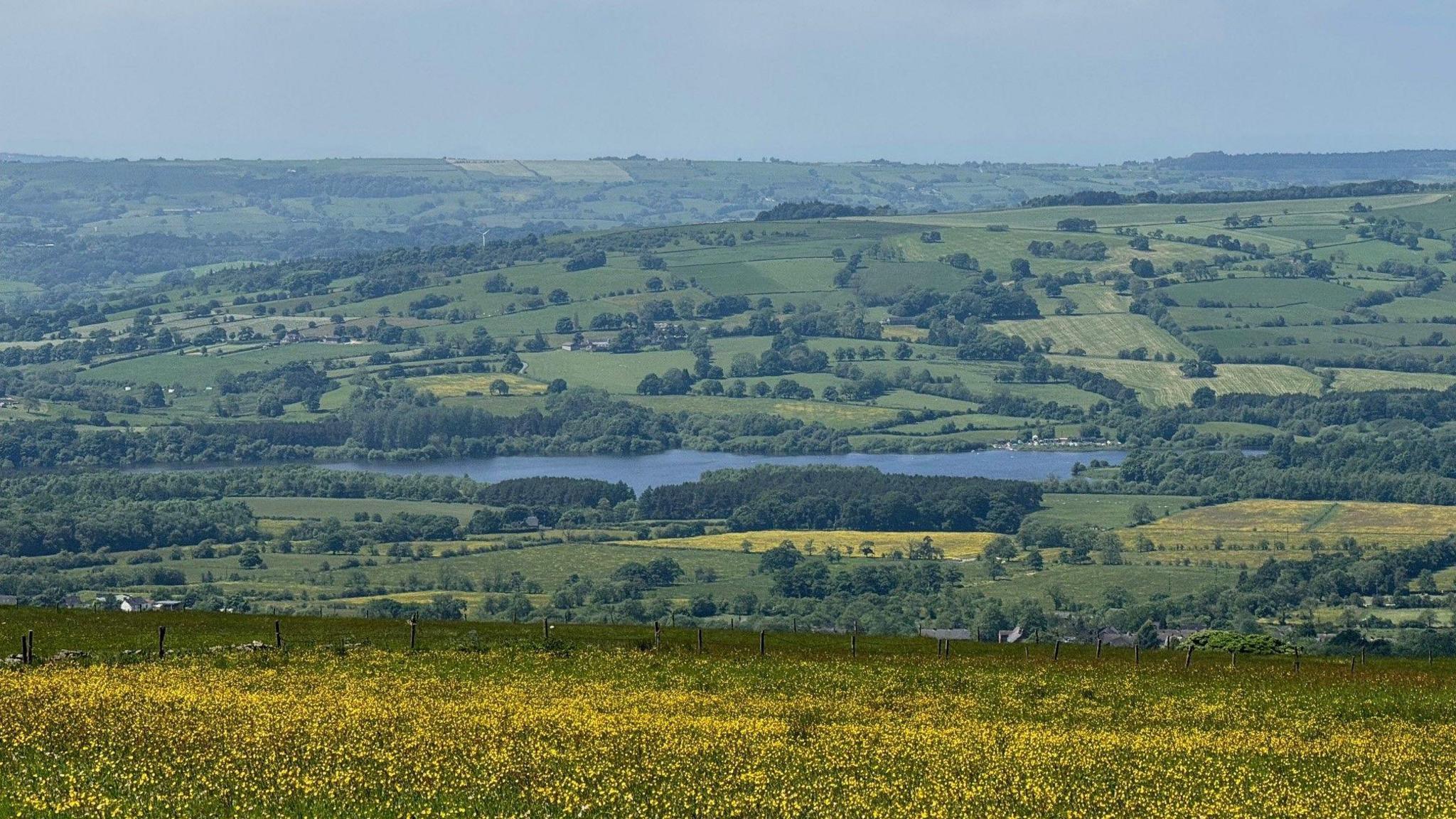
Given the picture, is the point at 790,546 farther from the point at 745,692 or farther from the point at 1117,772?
the point at 1117,772

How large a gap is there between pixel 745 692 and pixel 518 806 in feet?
45.7

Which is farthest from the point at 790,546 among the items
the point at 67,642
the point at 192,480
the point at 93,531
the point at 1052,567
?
the point at 67,642

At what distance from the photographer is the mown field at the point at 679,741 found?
99.2 ft

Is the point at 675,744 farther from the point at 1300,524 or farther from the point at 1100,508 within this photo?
the point at 1100,508

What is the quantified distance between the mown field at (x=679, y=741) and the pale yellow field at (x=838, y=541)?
9814cm

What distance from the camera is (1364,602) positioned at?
12069cm

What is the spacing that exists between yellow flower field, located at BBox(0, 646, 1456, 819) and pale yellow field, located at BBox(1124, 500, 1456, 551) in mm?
102943

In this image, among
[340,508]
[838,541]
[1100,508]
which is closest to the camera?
[838,541]

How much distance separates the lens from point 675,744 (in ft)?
113

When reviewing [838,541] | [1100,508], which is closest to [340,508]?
[838,541]

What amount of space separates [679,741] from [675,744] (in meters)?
0.35

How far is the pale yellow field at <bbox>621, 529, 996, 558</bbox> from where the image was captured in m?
149

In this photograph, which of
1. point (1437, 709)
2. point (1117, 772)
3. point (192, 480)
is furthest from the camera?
point (192, 480)

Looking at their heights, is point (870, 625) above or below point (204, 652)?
below
